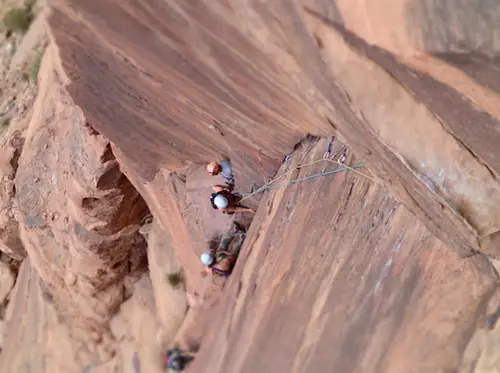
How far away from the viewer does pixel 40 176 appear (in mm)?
3217

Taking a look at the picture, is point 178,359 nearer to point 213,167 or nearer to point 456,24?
point 213,167

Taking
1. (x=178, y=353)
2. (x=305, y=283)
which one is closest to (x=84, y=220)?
(x=178, y=353)

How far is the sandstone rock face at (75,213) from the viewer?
2.84m

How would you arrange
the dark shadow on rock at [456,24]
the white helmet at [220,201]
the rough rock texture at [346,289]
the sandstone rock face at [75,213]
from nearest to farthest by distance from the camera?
1. the dark shadow on rock at [456,24]
2. the rough rock texture at [346,289]
3. the white helmet at [220,201]
4. the sandstone rock face at [75,213]

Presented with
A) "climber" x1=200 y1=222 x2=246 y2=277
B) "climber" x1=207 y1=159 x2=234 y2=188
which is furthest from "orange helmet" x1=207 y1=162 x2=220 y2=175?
"climber" x1=200 y1=222 x2=246 y2=277

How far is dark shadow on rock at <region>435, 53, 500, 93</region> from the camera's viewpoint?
1.04m

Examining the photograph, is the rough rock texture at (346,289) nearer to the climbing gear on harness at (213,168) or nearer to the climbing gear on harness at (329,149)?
the climbing gear on harness at (329,149)

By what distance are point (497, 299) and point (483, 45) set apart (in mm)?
716

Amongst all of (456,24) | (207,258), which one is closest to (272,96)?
(456,24)

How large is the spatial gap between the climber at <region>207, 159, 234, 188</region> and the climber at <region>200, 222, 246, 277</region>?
20 centimetres

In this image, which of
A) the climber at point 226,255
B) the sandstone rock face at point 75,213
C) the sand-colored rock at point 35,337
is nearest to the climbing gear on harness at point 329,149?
the climber at point 226,255

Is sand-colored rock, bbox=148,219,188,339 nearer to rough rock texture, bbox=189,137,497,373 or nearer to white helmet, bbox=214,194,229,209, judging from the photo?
rough rock texture, bbox=189,137,497,373

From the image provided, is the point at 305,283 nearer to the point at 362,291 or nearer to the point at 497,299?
the point at 362,291

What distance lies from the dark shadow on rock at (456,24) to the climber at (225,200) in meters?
1.18
